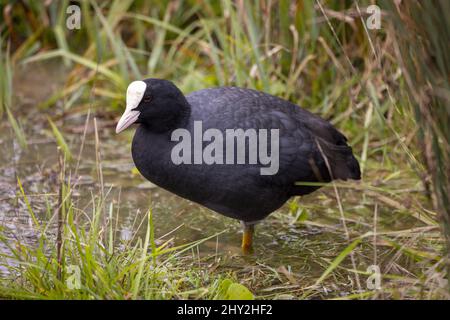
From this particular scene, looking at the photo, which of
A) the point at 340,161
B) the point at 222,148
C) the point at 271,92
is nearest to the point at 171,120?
the point at 222,148

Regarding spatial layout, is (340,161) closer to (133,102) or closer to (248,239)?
(248,239)

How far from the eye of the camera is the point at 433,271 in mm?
3270

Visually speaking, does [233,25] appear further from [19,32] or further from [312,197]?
[19,32]

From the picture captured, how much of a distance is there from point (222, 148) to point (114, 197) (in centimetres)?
129

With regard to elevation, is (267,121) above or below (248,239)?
above

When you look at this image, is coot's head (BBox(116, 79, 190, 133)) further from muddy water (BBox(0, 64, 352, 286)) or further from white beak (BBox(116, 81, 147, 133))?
muddy water (BBox(0, 64, 352, 286))

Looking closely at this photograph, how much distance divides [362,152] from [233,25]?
1.25m

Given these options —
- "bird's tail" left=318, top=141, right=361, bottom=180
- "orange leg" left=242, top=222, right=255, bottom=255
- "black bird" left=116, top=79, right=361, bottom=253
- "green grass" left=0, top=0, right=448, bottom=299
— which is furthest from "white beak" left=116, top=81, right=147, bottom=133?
"bird's tail" left=318, top=141, right=361, bottom=180

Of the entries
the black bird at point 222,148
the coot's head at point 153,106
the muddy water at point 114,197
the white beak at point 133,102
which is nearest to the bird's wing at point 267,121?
the black bird at point 222,148

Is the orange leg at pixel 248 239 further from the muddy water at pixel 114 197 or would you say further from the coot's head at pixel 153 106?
the coot's head at pixel 153 106

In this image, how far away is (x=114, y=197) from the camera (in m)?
4.94

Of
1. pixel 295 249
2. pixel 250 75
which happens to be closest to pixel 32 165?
pixel 250 75

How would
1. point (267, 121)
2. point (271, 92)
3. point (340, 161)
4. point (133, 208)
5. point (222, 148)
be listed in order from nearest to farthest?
point (222, 148) < point (267, 121) < point (340, 161) < point (133, 208) < point (271, 92)

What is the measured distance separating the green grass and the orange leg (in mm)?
99
